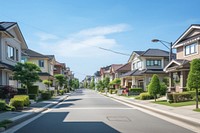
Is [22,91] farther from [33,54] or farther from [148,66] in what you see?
[148,66]

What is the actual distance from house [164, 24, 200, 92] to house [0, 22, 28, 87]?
17.8m

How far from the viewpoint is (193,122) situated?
1224cm

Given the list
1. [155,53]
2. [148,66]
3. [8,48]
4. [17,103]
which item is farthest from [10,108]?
[155,53]

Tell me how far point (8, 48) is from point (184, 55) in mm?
19898

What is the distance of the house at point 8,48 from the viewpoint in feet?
85.5

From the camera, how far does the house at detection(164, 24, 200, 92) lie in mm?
29377

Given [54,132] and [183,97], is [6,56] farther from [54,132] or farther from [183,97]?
[54,132]

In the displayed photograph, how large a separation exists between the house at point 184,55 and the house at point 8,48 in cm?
1780

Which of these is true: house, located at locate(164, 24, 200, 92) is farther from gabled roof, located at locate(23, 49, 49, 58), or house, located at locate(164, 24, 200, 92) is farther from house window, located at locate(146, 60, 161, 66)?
gabled roof, located at locate(23, 49, 49, 58)

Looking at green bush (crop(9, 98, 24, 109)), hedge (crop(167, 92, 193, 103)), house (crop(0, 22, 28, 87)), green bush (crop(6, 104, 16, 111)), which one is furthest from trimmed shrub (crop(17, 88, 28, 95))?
hedge (crop(167, 92, 193, 103))

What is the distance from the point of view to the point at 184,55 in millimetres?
32344

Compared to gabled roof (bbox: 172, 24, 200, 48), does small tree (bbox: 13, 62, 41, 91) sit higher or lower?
lower

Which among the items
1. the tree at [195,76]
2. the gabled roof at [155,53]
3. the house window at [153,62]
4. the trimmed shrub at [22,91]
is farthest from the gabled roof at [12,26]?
the house window at [153,62]

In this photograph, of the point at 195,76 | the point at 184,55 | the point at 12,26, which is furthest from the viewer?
the point at 184,55
